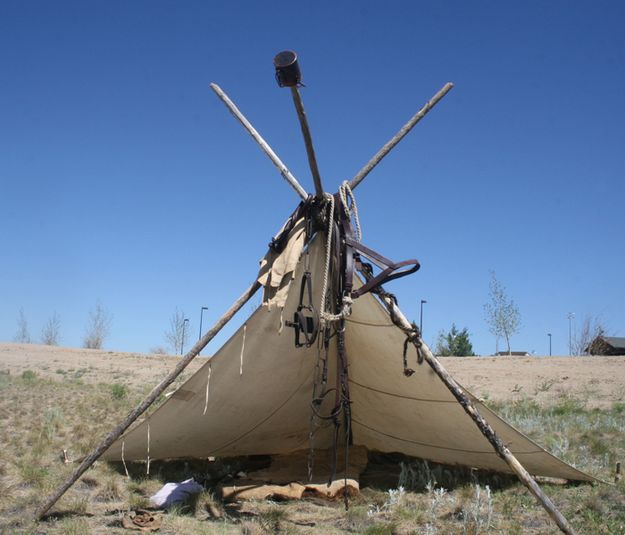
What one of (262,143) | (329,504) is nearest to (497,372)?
(329,504)

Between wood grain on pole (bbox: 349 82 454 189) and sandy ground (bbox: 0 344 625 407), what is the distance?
368 inches

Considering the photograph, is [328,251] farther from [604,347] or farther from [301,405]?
[604,347]

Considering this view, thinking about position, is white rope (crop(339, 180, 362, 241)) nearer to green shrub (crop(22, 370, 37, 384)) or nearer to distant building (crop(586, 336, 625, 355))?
green shrub (crop(22, 370, 37, 384))

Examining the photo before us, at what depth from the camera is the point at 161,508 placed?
459 centimetres

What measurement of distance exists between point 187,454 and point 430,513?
107 inches

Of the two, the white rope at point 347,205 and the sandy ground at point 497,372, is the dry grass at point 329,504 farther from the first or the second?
the sandy ground at point 497,372

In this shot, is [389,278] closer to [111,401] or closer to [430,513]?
[430,513]

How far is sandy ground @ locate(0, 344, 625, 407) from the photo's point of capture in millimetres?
14125

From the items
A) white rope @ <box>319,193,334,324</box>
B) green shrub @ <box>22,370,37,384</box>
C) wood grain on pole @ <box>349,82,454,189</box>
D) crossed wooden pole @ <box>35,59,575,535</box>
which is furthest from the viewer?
green shrub @ <box>22,370,37,384</box>

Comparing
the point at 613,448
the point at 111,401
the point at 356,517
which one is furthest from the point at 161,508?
the point at 111,401

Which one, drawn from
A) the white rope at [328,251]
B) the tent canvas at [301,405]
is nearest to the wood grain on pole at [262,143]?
the white rope at [328,251]

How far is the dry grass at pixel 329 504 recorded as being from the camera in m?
3.96

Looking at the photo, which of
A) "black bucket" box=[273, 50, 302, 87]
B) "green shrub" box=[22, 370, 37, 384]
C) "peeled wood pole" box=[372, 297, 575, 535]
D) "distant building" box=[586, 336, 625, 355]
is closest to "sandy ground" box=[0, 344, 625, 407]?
"green shrub" box=[22, 370, 37, 384]

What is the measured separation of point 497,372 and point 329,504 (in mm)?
15358
